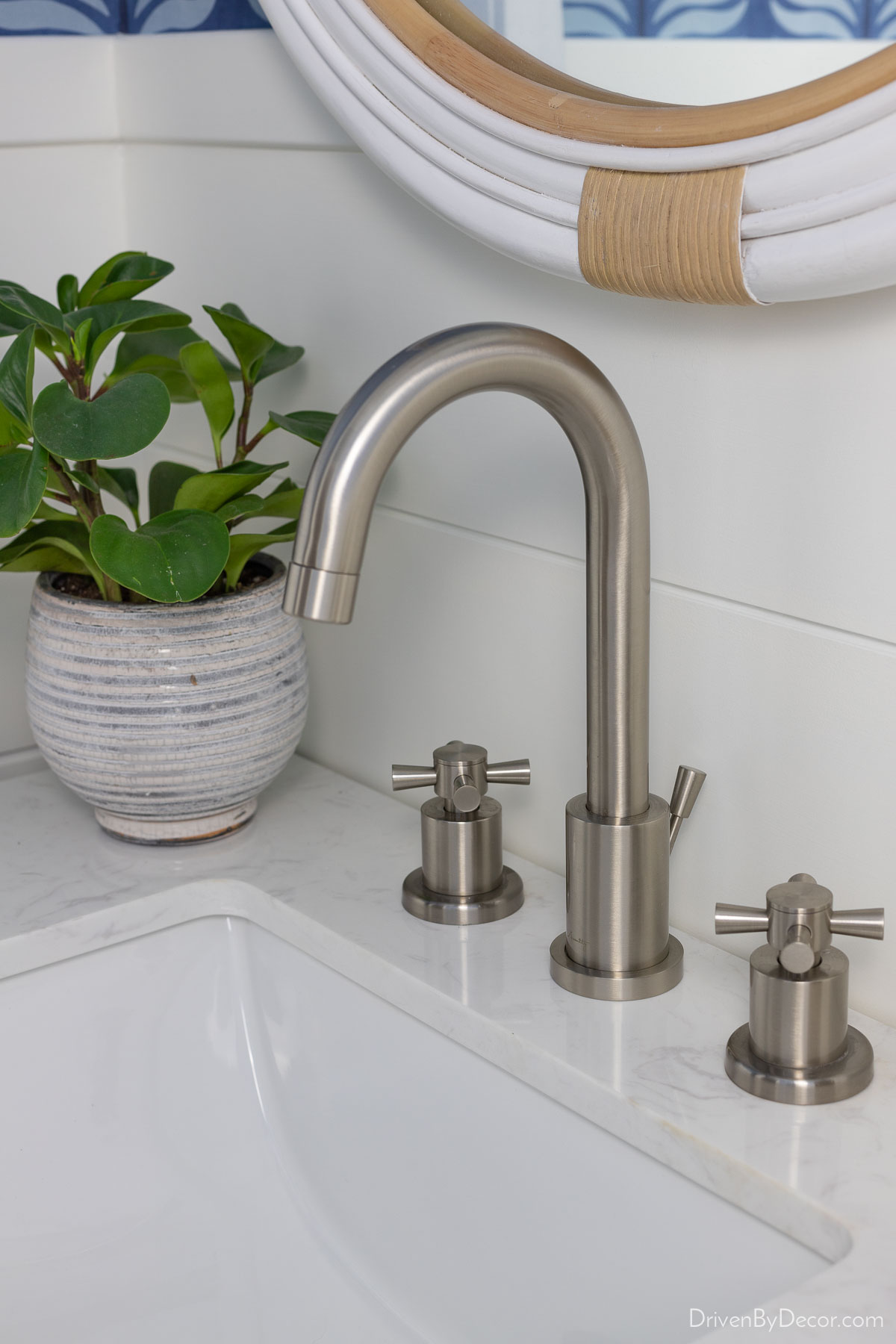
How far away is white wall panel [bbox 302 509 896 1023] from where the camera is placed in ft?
2.05

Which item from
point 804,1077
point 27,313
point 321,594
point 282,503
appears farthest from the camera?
point 282,503

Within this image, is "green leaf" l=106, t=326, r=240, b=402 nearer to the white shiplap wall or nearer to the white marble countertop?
the white shiplap wall

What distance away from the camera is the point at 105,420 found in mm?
639

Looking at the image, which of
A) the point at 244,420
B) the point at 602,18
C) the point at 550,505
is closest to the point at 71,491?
the point at 244,420

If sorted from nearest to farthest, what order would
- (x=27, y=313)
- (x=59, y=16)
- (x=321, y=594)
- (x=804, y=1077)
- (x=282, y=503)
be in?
(x=321, y=594), (x=804, y=1077), (x=27, y=313), (x=282, y=503), (x=59, y=16)

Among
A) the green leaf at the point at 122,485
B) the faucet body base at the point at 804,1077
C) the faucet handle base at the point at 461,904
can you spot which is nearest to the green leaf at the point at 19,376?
the green leaf at the point at 122,485

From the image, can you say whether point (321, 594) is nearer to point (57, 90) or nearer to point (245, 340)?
point (245, 340)

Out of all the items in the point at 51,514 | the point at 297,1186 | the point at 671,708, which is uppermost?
the point at 51,514

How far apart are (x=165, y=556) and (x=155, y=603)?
12 cm

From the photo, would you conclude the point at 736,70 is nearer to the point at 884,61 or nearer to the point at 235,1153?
the point at 884,61

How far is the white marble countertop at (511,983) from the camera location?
1.73ft

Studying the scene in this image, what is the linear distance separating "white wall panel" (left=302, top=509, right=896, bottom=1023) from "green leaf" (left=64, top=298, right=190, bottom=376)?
190 millimetres

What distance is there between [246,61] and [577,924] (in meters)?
0.58

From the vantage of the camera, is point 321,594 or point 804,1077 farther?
point 804,1077
